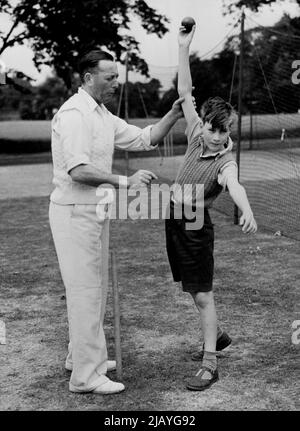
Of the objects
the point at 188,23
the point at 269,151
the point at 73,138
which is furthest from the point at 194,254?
the point at 269,151

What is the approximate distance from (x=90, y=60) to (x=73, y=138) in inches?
19.6

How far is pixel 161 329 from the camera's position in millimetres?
4773

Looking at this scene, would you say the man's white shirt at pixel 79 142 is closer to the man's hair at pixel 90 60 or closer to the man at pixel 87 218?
the man at pixel 87 218

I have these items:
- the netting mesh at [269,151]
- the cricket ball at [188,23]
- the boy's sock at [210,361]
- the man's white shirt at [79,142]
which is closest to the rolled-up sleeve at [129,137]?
the man's white shirt at [79,142]

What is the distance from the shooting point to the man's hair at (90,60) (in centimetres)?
358

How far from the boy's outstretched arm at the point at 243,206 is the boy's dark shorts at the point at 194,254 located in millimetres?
360

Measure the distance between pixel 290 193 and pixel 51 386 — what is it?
9.40 metres

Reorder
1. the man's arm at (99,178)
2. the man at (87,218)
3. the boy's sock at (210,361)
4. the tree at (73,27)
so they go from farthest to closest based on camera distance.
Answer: the tree at (73,27) < the boy's sock at (210,361) < the man at (87,218) < the man's arm at (99,178)

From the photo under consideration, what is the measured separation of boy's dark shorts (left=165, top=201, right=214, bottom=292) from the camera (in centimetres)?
381

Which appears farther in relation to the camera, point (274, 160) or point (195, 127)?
point (274, 160)

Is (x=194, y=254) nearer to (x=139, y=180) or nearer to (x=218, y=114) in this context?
(x=139, y=180)

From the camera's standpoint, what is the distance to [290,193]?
41.0 ft

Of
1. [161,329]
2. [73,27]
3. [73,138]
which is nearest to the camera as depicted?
[73,138]

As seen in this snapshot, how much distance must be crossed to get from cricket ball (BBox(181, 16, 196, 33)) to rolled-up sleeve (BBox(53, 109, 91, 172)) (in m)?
1.01
